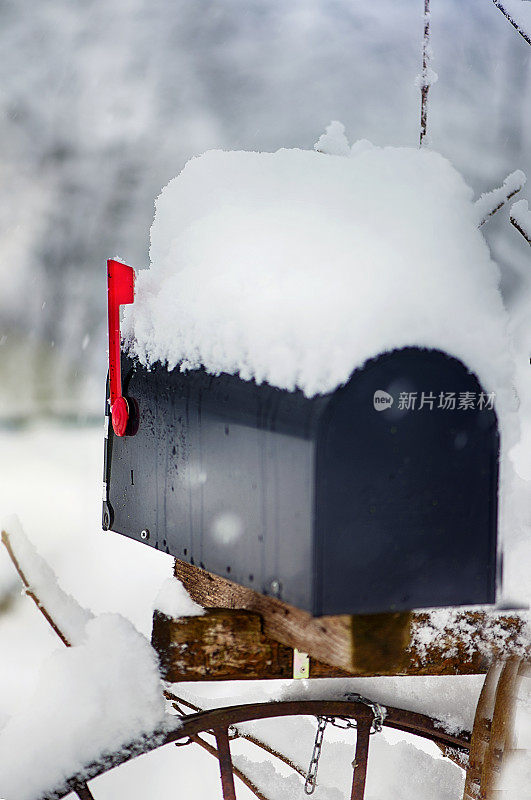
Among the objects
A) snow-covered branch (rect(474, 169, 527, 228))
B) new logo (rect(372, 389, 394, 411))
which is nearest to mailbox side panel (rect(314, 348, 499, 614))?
new logo (rect(372, 389, 394, 411))

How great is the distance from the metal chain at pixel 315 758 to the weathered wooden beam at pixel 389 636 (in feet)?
1.24

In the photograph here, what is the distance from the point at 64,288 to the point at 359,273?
2.33 m

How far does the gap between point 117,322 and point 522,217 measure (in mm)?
623

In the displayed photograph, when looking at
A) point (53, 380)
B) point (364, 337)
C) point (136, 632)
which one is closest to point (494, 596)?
point (364, 337)

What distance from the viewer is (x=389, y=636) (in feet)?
3.10

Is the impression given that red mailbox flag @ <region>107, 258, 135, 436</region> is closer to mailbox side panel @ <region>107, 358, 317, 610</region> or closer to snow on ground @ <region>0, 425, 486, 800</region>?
mailbox side panel @ <region>107, 358, 317, 610</region>

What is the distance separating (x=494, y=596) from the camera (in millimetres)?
914

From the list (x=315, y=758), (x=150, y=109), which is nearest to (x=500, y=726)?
(x=315, y=758)

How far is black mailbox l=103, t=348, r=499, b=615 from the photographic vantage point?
0.81m

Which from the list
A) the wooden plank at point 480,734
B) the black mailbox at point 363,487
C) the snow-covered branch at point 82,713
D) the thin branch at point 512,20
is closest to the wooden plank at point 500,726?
the wooden plank at point 480,734

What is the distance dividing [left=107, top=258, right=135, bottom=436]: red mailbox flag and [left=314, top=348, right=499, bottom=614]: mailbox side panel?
51 cm

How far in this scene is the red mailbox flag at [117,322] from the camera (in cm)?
120

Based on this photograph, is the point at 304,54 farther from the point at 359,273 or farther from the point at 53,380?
the point at 359,273

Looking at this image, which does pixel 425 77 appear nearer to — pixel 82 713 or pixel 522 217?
pixel 522 217
